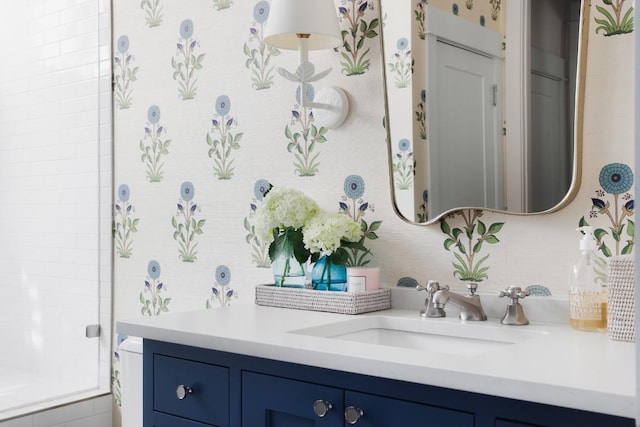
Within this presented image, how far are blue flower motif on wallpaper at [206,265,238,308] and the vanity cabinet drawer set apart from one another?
0.70 m

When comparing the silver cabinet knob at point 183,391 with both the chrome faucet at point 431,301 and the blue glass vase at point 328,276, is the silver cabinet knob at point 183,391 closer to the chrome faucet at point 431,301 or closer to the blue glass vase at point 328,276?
the blue glass vase at point 328,276

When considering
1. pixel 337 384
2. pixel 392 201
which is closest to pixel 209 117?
pixel 392 201

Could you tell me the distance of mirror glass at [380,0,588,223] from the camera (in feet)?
5.48

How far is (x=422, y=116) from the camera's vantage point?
1921 mm

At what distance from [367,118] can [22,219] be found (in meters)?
1.62

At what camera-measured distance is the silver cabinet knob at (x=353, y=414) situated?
4.39 feet

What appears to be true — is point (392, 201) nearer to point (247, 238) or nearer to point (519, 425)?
point (247, 238)

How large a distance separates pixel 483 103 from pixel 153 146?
1362 mm

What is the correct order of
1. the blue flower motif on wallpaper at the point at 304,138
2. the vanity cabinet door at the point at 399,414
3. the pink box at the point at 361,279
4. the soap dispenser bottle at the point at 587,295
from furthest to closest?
1. the blue flower motif on wallpaper at the point at 304,138
2. the pink box at the point at 361,279
3. the soap dispenser bottle at the point at 587,295
4. the vanity cabinet door at the point at 399,414

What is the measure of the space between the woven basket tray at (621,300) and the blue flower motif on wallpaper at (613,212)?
0.44 feet

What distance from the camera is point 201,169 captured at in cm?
251

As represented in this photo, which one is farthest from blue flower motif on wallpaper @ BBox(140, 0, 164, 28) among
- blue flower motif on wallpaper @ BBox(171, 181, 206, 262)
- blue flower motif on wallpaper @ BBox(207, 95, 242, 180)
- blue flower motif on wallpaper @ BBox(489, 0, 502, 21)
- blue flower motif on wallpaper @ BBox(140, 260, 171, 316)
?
blue flower motif on wallpaper @ BBox(489, 0, 502, 21)

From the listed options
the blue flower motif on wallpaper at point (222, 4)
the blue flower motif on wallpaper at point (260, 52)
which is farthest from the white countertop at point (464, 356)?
the blue flower motif on wallpaper at point (222, 4)

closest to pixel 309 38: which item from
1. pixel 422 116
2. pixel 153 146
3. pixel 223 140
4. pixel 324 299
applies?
pixel 422 116
